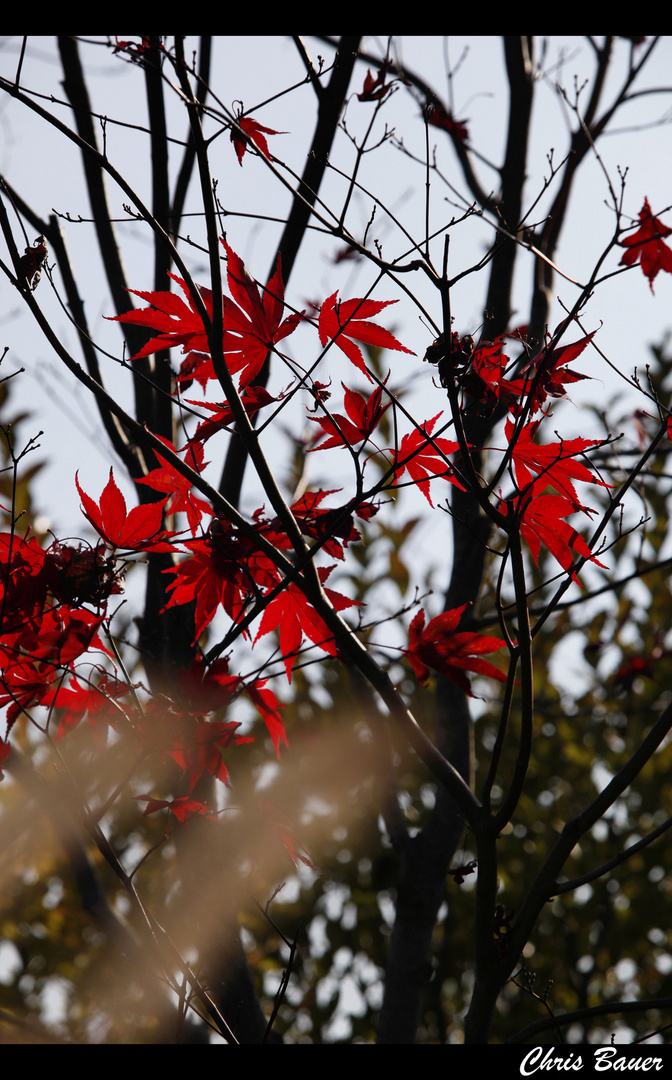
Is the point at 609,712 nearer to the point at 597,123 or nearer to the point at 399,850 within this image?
the point at 399,850

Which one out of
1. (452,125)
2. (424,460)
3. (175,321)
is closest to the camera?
(175,321)

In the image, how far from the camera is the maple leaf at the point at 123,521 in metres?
0.99

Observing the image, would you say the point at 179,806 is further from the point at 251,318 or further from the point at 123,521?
the point at 251,318

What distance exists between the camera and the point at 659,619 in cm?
269

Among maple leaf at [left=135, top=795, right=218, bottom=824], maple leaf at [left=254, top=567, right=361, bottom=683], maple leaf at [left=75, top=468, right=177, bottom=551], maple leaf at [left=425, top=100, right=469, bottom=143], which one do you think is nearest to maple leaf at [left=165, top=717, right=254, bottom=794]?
maple leaf at [left=135, top=795, right=218, bottom=824]

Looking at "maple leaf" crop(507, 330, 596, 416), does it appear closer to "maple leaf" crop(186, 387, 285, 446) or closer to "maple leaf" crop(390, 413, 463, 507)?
"maple leaf" crop(390, 413, 463, 507)

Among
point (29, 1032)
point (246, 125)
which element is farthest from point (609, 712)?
point (246, 125)

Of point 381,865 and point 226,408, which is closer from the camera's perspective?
point 226,408

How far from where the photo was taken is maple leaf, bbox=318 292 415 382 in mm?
884

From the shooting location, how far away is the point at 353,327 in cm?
92

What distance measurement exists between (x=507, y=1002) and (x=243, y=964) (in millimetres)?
1417
